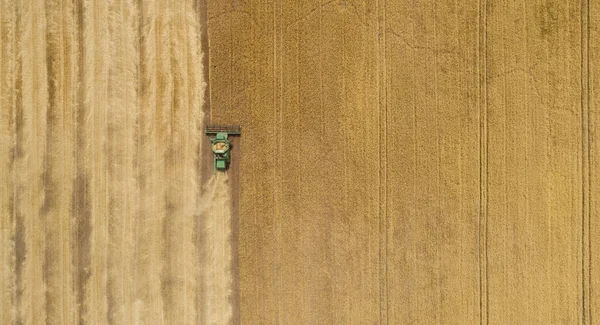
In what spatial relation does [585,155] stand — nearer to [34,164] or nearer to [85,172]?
[85,172]

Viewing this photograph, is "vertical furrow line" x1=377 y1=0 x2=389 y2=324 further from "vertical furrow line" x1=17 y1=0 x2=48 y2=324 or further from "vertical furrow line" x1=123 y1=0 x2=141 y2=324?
"vertical furrow line" x1=17 y1=0 x2=48 y2=324

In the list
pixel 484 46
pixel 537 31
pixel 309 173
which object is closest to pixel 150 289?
pixel 309 173

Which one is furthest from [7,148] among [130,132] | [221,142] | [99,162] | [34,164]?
[221,142]

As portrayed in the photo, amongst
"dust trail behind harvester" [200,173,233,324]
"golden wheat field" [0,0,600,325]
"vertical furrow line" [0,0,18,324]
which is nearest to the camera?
→ "vertical furrow line" [0,0,18,324]

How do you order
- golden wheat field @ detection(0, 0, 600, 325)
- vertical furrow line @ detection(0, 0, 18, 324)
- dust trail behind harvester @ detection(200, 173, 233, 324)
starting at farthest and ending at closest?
dust trail behind harvester @ detection(200, 173, 233, 324) → golden wheat field @ detection(0, 0, 600, 325) → vertical furrow line @ detection(0, 0, 18, 324)

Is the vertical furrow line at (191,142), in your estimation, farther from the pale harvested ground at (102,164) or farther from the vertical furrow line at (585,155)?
the vertical furrow line at (585,155)

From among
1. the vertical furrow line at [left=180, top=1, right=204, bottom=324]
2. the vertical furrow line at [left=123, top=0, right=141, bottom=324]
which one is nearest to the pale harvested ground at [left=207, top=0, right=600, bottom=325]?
the vertical furrow line at [left=180, top=1, right=204, bottom=324]

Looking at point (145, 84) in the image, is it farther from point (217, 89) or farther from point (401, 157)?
point (401, 157)
